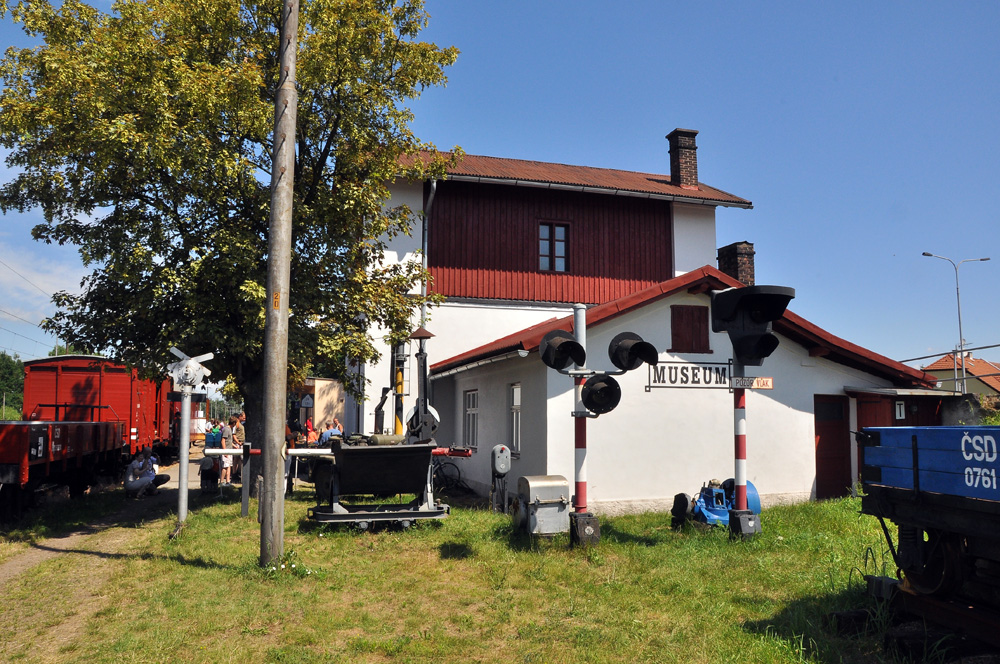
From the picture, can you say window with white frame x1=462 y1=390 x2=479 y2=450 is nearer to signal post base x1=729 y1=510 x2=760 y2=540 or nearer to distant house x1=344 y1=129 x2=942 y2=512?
distant house x1=344 y1=129 x2=942 y2=512

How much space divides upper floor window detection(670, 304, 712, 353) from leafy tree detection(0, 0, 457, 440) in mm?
5204

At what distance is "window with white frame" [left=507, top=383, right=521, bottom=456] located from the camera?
14.1m

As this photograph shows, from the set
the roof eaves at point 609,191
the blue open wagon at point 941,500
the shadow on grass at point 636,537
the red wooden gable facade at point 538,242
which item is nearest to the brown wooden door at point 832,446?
the shadow on grass at point 636,537

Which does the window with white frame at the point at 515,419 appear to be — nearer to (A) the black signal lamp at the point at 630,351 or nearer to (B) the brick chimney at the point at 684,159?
(A) the black signal lamp at the point at 630,351

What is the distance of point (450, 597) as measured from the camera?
7.36m

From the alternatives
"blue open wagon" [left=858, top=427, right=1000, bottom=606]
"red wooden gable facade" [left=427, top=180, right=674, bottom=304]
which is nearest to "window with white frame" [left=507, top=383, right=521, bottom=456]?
"red wooden gable facade" [left=427, top=180, right=674, bottom=304]

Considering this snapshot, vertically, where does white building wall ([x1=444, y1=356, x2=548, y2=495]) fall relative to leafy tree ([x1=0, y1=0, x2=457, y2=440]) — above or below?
below

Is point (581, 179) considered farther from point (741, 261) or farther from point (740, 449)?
point (740, 449)

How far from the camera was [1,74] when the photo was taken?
12656 millimetres

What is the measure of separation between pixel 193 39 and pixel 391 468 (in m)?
8.54

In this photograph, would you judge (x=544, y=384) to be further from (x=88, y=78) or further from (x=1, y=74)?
(x=1, y=74)

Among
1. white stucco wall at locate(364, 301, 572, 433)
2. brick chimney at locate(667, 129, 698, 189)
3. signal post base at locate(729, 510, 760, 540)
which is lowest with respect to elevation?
signal post base at locate(729, 510, 760, 540)

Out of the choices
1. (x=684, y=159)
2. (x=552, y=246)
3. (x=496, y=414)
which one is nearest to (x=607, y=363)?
(x=496, y=414)

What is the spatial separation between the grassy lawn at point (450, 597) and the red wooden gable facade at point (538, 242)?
406 inches
